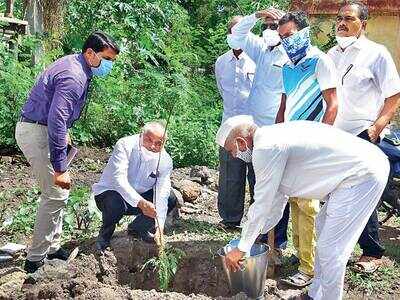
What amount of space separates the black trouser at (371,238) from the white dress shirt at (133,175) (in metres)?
1.72

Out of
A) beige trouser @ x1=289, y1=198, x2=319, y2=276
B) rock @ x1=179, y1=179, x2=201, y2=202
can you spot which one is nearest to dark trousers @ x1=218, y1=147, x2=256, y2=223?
beige trouser @ x1=289, y1=198, x2=319, y2=276

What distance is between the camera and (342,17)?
5145 mm

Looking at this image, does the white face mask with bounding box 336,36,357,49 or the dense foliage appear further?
the dense foliage

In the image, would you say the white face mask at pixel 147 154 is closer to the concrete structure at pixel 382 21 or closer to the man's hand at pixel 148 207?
the man's hand at pixel 148 207

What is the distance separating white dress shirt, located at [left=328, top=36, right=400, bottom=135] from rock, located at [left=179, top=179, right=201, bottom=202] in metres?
2.70

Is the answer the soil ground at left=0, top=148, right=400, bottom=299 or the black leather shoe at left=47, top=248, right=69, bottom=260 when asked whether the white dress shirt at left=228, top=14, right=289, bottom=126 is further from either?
the black leather shoe at left=47, top=248, right=69, bottom=260

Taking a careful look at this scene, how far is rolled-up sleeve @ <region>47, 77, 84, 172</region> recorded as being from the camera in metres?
4.66

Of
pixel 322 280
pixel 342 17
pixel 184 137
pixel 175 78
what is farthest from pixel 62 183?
pixel 175 78

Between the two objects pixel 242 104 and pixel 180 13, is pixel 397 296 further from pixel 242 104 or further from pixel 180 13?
pixel 180 13

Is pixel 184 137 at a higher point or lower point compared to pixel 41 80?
lower

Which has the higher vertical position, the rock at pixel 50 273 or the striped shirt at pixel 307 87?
the striped shirt at pixel 307 87

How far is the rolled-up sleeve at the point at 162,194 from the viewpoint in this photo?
17.5 ft

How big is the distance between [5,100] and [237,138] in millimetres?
5302

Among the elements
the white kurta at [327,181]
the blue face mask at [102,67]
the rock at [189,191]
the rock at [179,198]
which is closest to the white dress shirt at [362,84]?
the white kurta at [327,181]
